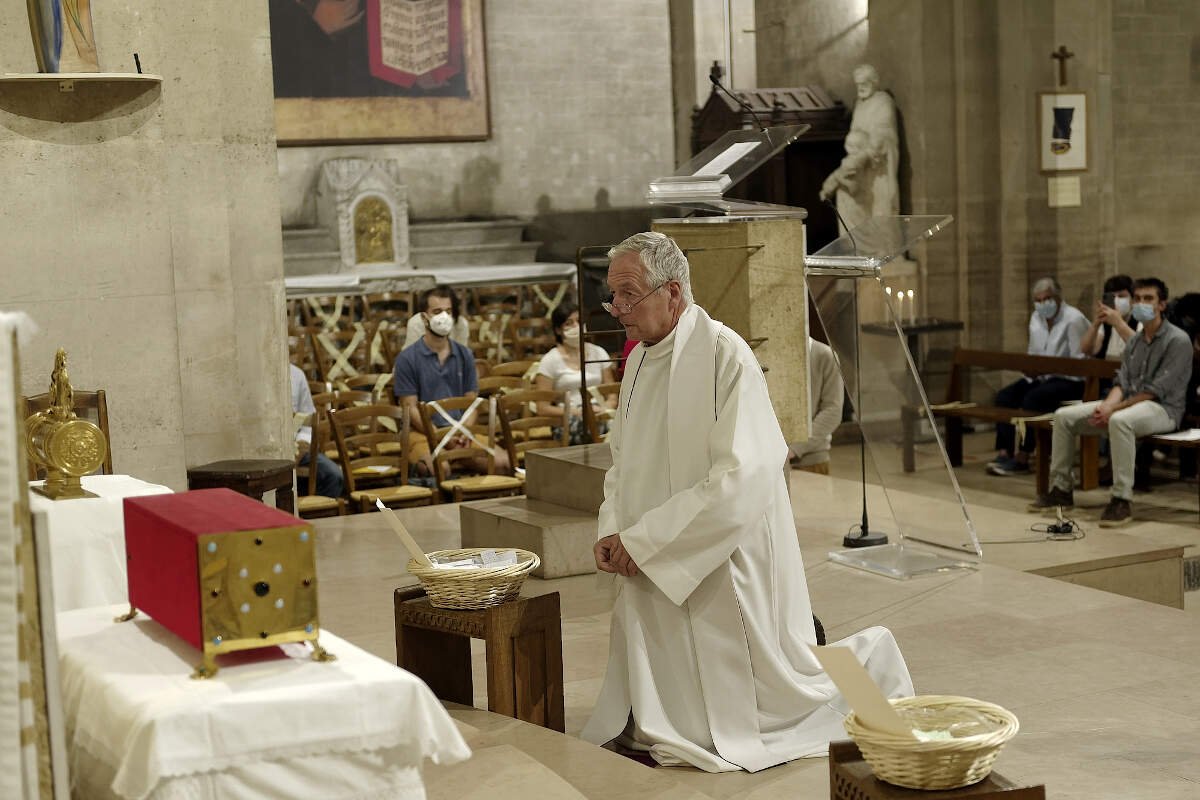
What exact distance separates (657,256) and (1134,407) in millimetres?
6460

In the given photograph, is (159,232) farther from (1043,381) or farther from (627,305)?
(1043,381)

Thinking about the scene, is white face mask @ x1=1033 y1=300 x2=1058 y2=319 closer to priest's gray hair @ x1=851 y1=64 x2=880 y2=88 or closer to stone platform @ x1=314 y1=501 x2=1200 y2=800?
priest's gray hair @ x1=851 y1=64 x2=880 y2=88

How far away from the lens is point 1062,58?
1345 cm

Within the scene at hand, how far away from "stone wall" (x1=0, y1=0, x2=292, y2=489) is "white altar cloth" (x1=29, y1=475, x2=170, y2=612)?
3.27 m

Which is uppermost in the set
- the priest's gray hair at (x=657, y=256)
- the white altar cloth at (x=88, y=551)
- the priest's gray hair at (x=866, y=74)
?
the priest's gray hair at (x=866, y=74)

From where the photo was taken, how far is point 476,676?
545 centimetres

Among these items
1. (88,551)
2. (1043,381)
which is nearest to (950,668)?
A: (88,551)

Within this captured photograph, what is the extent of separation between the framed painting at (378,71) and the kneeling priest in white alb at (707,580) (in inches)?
535

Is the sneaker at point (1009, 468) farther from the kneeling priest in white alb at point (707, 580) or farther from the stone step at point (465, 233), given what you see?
the stone step at point (465, 233)

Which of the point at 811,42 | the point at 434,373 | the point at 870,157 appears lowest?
the point at 434,373

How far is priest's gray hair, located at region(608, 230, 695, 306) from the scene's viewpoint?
167 inches

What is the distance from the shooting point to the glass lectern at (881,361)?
667cm

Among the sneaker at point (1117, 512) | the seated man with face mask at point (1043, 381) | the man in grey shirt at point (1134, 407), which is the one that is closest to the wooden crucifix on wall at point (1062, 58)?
the seated man with face mask at point (1043, 381)

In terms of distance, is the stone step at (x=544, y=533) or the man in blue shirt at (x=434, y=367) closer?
the stone step at (x=544, y=533)
